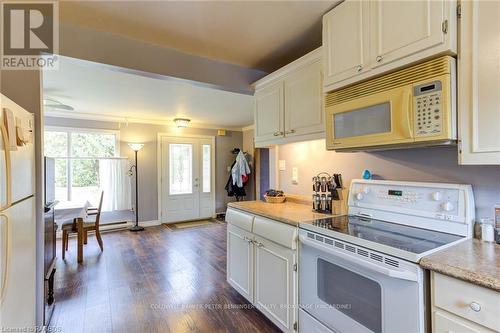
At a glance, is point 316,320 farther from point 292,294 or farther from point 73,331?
point 73,331

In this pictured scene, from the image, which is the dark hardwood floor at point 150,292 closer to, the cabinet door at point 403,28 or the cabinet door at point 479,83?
the cabinet door at point 479,83

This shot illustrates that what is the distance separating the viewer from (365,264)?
1224 millimetres

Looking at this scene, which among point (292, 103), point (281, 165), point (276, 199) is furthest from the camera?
point (281, 165)

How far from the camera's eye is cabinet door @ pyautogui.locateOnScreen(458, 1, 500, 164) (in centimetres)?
106

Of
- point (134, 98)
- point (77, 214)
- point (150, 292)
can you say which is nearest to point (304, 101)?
point (150, 292)

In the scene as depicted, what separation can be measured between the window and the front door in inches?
44.3

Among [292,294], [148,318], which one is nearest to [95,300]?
[148,318]

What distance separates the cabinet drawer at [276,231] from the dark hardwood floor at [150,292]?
2.51 feet

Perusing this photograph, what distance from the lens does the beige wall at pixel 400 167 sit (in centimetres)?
131

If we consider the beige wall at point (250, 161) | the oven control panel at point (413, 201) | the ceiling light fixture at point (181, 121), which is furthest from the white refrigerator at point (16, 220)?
the beige wall at point (250, 161)

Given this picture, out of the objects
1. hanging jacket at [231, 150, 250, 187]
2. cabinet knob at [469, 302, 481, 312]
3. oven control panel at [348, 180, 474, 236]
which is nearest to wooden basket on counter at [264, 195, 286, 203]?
oven control panel at [348, 180, 474, 236]

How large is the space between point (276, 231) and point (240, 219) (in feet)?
1.71

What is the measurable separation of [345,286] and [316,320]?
35 centimetres

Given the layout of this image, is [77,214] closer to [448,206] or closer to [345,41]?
[345,41]
